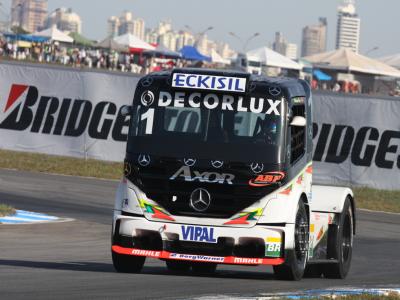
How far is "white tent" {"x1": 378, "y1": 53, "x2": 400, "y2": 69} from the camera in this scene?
3628 inches

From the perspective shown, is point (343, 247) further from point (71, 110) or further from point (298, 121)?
point (71, 110)

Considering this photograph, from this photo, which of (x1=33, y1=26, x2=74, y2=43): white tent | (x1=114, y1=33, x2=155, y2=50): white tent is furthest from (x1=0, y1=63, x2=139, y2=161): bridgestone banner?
(x1=33, y1=26, x2=74, y2=43): white tent

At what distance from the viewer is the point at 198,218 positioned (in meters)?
12.2

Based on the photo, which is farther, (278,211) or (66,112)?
(66,112)

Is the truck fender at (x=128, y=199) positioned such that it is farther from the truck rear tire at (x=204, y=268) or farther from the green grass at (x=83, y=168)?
the green grass at (x=83, y=168)

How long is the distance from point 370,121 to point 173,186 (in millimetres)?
17368

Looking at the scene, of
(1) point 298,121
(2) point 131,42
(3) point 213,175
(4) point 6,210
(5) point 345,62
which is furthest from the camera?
(2) point 131,42

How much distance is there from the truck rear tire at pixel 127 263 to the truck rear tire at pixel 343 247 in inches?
92.9

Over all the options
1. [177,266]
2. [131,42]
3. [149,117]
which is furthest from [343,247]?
[131,42]

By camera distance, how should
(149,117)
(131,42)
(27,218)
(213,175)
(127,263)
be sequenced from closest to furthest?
(213,175) < (149,117) < (127,263) < (27,218) < (131,42)

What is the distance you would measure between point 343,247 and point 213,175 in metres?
2.73

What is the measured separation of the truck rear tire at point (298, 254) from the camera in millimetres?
12516

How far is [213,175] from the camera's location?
12250 mm

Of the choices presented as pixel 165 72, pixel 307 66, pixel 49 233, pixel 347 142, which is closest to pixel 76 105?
pixel 347 142
